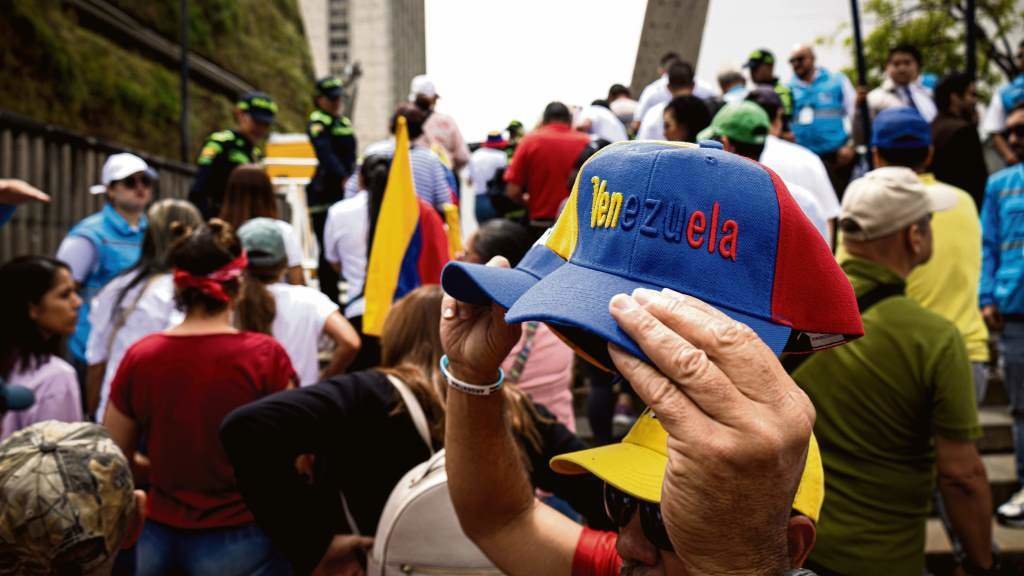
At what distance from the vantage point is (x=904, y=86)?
8.04 meters

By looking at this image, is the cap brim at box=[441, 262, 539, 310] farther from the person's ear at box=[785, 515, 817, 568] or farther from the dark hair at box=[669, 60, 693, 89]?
the dark hair at box=[669, 60, 693, 89]

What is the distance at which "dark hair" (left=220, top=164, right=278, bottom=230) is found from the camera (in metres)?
5.18

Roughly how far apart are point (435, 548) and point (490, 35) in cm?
127

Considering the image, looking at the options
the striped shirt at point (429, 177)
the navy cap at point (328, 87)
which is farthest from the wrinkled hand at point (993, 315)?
the navy cap at point (328, 87)

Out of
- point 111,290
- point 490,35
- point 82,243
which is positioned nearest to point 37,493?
point 490,35

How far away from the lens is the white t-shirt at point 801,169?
14.3ft

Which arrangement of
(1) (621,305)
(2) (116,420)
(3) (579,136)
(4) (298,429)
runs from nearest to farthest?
(1) (621,305) → (4) (298,429) → (2) (116,420) → (3) (579,136)

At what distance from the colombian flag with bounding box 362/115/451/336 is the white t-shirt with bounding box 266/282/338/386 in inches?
10.4

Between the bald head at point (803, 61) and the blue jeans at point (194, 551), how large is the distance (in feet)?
23.1

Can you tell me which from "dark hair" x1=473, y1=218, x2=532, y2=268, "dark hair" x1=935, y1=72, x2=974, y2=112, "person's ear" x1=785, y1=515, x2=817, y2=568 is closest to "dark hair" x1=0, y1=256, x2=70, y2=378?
"dark hair" x1=473, y1=218, x2=532, y2=268

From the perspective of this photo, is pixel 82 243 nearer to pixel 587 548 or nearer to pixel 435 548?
pixel 435 548

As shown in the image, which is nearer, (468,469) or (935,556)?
(468,469)

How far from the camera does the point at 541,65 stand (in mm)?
1358

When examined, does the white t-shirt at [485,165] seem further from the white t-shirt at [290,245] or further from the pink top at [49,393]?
the pink top at [49,393]
